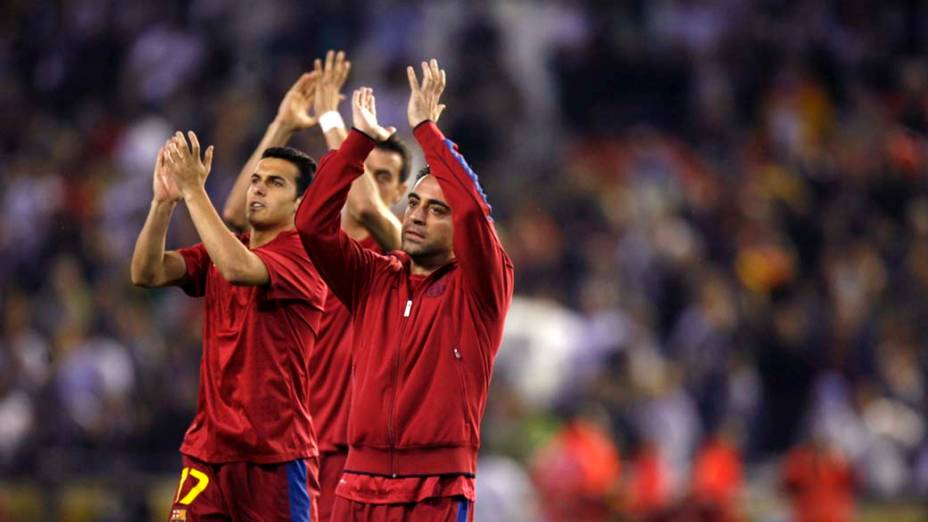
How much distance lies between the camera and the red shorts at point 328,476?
243 inches

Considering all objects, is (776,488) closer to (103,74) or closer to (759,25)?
(759,25)

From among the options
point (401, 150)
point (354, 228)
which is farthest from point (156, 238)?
point (401, 150)

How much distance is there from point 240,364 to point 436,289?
75 centimetres

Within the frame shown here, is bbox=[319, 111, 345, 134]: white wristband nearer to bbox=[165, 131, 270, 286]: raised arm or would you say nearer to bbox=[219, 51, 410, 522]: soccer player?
bbox=[219, 51, 410, 522]: soccer player

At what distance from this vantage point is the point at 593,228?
12.9 meters

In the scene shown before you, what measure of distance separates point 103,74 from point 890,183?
7.31m

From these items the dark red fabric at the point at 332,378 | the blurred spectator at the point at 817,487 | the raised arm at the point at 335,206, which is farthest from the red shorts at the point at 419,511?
the blurred spectator at the point at 817,487

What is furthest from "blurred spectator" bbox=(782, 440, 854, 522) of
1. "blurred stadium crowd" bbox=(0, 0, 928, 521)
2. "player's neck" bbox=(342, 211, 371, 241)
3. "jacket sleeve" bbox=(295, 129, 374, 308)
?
"jacket sleeve" bbox=(295, 129, 374, 308)

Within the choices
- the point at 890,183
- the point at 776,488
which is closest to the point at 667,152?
the point at 890,183

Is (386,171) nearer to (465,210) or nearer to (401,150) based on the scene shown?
(401,150)

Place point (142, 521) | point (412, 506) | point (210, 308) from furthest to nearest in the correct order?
point (142, 521) < point (210, 308) < point (412, 506)

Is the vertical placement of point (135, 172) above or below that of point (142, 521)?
above

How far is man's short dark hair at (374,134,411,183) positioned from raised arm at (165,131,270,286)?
135cm

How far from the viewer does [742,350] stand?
11.7 metres
